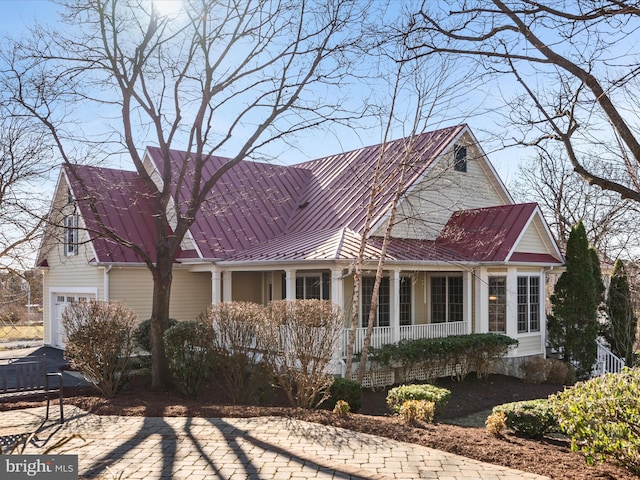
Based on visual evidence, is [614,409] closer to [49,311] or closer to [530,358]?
[530,358]

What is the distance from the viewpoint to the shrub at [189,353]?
36.1ft

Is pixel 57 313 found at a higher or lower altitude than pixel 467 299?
lower

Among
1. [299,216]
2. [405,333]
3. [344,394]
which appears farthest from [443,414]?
[299,216]

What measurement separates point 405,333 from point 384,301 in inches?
80.1

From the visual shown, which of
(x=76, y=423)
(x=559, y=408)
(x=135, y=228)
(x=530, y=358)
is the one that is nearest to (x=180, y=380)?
(x=76, y=423)

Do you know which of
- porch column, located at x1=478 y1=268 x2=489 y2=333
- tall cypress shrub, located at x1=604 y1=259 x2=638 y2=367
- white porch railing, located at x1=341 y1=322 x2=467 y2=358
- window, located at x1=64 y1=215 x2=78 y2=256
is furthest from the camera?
window, located at x1=64 y1=215 x2=78 y2=256

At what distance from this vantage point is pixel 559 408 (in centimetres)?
658

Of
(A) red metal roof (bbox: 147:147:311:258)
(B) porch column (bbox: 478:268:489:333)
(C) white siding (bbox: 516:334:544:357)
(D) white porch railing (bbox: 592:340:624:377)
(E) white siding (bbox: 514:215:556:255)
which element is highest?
(A) red metal roof (bbox: 147:147:311:258)

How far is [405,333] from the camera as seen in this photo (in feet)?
50.5

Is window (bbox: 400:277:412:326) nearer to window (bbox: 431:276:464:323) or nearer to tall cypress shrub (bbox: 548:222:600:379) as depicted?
window (bbox: 431:276:464:323)

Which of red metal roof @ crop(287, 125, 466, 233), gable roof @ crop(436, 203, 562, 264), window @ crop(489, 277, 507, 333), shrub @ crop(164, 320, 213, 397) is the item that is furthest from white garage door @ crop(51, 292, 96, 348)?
window @ crop(489, 277, 507, 333)

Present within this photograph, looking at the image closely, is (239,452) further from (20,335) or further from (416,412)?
(20,335)

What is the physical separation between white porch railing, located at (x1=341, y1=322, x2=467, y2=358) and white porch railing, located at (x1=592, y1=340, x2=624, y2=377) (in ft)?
16.0

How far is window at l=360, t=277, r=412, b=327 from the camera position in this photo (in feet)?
54.7
